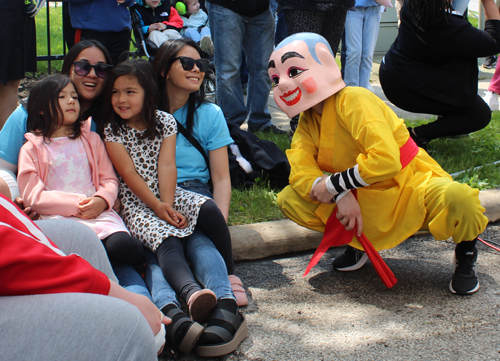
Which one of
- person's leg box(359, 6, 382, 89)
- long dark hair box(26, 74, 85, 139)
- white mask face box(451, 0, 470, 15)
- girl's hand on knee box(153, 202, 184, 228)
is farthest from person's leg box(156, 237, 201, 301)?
person's leg box(359, 6, 382, 89)

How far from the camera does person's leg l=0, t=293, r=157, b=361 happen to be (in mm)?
1343

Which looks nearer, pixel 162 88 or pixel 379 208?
pixel 379 208

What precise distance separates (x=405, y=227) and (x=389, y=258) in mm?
513

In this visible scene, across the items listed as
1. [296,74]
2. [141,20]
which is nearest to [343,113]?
[296,74]

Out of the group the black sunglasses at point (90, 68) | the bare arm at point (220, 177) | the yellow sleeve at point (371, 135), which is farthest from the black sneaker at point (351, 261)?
the black sunglasses at point (90, 68)

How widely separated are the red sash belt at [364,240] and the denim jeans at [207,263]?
17.2 inches

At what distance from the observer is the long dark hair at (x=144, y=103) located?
279 cm

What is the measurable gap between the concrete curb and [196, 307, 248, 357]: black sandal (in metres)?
0.84

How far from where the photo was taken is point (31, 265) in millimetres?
1376

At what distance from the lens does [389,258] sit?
3074 millimetres

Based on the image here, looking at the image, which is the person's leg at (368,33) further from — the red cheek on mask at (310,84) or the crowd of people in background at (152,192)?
the red cheek on mask at (310,84)

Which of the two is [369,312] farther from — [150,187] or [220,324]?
[150,187]

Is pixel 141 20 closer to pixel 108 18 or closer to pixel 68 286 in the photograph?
pixel 108 18

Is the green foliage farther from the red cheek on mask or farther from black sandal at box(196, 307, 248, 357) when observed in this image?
black sandal at box(196, 307, 248, 357)
